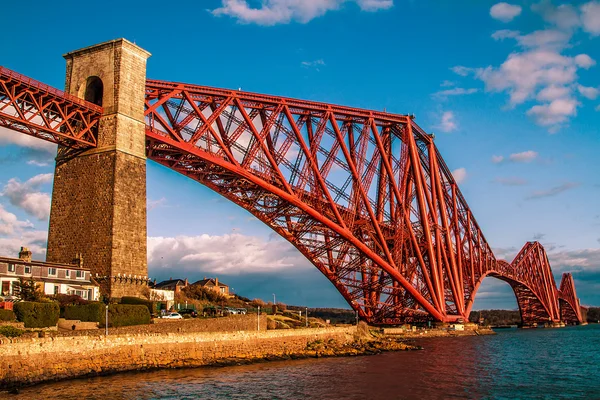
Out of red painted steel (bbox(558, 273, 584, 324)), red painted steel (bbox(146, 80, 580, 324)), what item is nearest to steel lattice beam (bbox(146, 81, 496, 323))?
red painted steel (bbox(146, 80, 580, 324))

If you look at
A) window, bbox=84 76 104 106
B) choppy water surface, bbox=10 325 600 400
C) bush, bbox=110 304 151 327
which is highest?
window, bbox=84 76 104 106

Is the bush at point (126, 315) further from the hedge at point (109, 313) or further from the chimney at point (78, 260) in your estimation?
the chimney at point (78, 260)

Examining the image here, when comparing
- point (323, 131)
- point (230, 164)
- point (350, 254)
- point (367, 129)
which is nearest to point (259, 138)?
point (230, 164)

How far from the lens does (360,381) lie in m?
34.1

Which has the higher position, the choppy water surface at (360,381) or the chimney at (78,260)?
the chimney at (78,260)

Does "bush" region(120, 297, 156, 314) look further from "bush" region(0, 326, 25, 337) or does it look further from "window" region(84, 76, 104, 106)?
"window" region(84, 76, 104, 106)

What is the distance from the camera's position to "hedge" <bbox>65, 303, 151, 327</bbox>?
34.1 m

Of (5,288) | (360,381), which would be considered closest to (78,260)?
(5,288)

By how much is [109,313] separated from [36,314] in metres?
4.09

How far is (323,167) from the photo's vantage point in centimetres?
6034

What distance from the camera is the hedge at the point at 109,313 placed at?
34.1 meters

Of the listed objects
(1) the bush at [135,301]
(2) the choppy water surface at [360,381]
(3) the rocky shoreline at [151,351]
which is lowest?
(2) the choppy water surface at [360,381]

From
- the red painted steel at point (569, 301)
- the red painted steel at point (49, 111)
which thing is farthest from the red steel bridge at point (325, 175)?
the red painted steel at point (569, 301)

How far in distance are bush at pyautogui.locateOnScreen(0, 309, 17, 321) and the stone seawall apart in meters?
3.64
